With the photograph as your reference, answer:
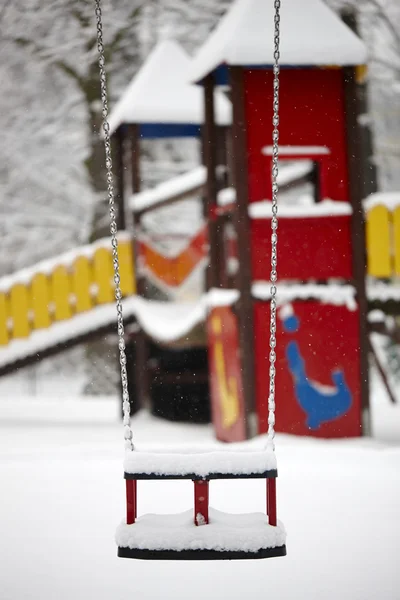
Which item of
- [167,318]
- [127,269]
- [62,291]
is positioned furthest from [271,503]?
[62,291]

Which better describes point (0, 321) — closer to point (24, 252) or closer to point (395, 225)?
point (395, 225)

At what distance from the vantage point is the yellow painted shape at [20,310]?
33.3ft

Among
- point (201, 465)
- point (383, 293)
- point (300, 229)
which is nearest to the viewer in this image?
point (201, 465)

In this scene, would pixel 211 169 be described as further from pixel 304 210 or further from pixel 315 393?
pixel 315 393

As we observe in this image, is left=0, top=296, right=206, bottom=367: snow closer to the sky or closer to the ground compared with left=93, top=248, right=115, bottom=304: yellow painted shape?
closer to the ground

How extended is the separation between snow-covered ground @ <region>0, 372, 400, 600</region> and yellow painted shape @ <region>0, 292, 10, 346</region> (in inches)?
114

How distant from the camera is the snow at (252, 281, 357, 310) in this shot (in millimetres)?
7223

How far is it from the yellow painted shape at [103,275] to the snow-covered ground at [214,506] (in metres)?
2.94

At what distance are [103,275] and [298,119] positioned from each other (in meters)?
3.60

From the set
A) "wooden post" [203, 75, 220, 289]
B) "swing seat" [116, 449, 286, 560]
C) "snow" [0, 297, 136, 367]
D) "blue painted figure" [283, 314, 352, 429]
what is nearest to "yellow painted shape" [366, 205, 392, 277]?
"blue painted figure" [283, 314, 352, 429]

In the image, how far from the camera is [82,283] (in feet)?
33.4

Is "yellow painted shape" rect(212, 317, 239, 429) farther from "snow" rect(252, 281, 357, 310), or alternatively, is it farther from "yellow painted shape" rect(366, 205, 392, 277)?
"yellow painted shape" rect(366, 205, 392, 277)

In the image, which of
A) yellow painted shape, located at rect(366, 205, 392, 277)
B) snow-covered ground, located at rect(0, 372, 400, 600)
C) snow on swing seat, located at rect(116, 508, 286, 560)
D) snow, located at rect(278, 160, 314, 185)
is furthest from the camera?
snow, located at rect(278, 160, 314, 185)

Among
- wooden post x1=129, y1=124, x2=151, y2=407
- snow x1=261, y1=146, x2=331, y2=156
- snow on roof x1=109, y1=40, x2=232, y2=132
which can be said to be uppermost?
snow on roof x1=109, y1=40, x2=232, y2=132
